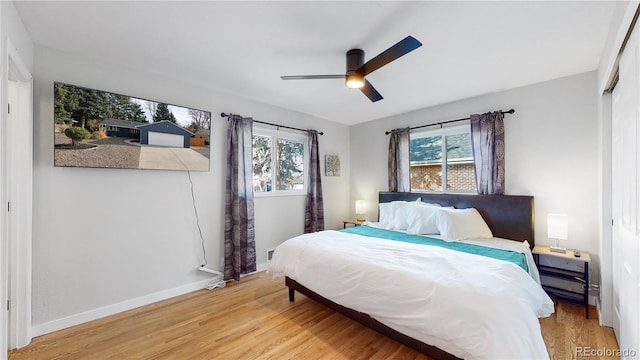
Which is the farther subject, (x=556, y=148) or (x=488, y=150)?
(x=488, y=150)

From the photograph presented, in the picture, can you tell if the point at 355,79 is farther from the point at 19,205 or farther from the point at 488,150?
the point at 19,205

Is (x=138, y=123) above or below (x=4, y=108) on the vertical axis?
above

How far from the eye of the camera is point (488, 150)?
3.28m

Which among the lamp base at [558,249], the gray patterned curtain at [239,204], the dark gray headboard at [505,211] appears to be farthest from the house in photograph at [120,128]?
the lamp base at [558,249]

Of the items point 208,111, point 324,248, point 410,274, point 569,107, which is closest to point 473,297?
point 410,274

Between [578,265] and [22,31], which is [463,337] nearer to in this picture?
[578,265]

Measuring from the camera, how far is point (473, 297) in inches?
58.2

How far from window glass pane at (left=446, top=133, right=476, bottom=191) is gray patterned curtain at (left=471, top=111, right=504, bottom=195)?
0.65ft

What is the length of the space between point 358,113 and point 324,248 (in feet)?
8.93

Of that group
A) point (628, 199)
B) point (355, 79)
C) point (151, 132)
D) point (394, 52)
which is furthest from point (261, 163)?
point (628, 199)

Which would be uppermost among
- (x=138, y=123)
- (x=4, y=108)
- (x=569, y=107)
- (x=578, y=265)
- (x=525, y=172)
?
(x=569, y=107)

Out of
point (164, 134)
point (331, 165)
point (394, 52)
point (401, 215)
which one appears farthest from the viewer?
point (331, 165)

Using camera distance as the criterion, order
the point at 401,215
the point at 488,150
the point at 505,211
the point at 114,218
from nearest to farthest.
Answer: the point at 114,218, the point at 505,211, the point at 488,150, the point at 401,215

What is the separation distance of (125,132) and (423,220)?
3529 mm
